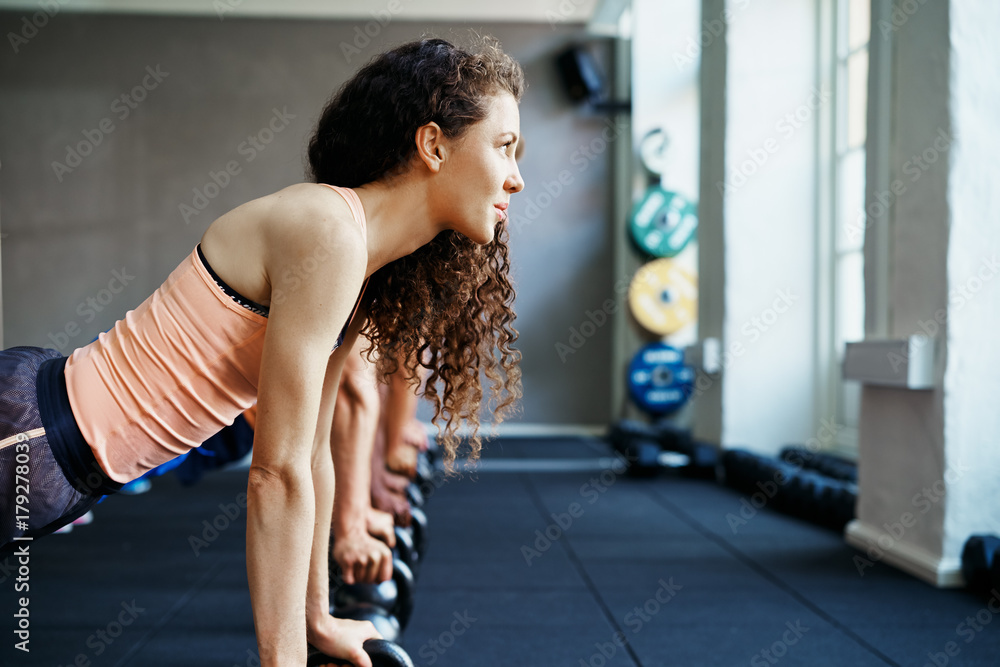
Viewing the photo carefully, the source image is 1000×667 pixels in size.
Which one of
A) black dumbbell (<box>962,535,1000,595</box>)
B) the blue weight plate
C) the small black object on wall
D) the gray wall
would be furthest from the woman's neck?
the small black object on wall

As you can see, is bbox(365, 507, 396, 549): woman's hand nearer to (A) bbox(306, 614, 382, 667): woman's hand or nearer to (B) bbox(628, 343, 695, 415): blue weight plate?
(A) bbox(306, 614, 382, 667): woman's hand

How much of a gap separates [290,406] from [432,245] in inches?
18.8

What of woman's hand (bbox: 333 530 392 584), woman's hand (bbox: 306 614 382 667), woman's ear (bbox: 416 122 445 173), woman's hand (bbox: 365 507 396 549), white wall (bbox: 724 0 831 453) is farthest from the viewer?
white wall (bbox: 724 0 831 453)

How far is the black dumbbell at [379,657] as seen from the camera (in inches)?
51.8

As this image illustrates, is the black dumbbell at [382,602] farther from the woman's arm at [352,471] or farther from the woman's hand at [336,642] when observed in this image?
the woman's hand at [336,642]

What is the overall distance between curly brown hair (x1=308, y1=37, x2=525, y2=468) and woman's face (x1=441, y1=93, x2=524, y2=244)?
2cm

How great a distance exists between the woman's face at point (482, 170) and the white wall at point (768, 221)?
379 cm

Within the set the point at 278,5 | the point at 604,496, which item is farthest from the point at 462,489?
the point at 278,5

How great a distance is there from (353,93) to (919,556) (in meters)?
2.34

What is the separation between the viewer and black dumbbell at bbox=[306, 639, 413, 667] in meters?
1.32

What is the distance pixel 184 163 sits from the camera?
7.16 metres

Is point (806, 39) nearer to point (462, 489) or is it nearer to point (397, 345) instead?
point (462, 489)

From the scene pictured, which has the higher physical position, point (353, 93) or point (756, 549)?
point (353, 93)

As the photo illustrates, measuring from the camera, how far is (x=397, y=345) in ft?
4.67
